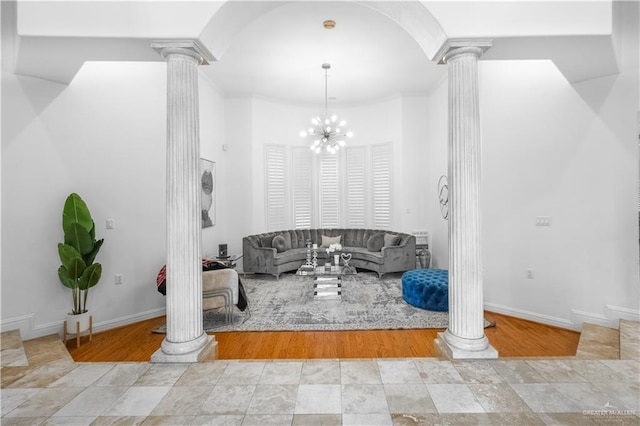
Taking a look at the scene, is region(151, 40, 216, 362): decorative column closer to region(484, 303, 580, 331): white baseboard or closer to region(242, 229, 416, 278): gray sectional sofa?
region(242, 229, 416, 278): gray sectional sofa

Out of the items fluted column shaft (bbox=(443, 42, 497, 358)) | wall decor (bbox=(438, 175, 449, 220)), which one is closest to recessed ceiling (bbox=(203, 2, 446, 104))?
fluted column shaft (bbox=(443, 42, 497, 358))

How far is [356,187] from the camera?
25.7ft

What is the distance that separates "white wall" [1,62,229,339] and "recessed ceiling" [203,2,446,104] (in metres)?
1.62

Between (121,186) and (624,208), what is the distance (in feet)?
21.2

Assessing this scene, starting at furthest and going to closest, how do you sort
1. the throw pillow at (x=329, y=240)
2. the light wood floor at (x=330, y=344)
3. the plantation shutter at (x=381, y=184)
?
the plantation shutter at (x=381, y=184) < the throw pillow at (x=329, y=240) < the light wood floor at (x=330, y=344)

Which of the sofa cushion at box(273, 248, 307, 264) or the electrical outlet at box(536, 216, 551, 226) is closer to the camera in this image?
the electrical outlet at box(536, 216, 551, 226)

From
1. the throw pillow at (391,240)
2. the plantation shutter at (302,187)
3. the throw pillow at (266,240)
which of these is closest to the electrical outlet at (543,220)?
the throw pillow at (391,240)

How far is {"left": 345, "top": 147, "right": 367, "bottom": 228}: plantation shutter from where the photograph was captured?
7.76m

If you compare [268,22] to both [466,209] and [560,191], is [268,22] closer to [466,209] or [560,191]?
[466,209]

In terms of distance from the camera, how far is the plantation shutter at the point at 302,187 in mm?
7730

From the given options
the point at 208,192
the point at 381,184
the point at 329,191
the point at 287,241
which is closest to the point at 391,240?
the point at 381,184

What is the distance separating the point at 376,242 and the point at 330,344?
143 inches

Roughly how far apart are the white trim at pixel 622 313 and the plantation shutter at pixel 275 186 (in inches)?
234

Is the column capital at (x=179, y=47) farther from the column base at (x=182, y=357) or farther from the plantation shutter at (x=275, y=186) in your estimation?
the plantation shutter at (x=275, y=186)
